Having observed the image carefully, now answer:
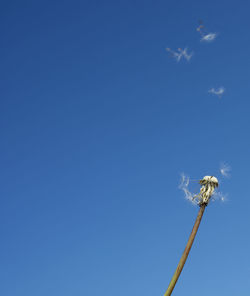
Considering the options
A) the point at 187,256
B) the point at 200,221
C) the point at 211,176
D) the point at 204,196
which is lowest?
the point at 187,256

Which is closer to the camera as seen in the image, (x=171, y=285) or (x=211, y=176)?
(x=171, y=285)

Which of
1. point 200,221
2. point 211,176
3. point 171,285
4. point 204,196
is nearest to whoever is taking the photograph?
point 171,285

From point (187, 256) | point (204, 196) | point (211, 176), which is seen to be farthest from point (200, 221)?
point (211, 176)

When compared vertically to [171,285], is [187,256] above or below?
above

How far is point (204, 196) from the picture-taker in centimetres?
1094

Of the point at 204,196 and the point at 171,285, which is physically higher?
the point at 204,196

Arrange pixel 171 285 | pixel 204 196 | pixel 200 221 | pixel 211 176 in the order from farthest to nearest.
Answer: pixel 211 176, pixel 204 196, pixel 200 221, pixel 171 285

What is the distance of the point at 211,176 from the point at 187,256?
3.89 m

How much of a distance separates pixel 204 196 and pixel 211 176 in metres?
1.31

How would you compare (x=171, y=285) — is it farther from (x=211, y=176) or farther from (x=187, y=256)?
(x=211, y=176)

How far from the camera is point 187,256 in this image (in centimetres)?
891

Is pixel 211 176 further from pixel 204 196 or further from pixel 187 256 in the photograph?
pixel 187 256

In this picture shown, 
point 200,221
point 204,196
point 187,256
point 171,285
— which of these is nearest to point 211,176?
point 204,196

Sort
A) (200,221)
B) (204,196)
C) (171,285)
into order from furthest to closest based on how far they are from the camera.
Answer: (204,196) → (200,221) → (171,285)
